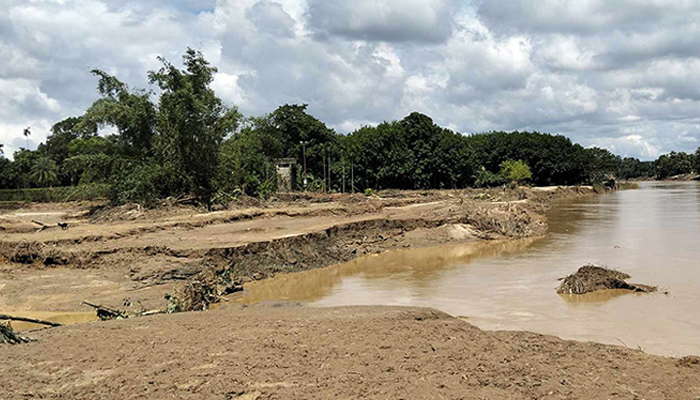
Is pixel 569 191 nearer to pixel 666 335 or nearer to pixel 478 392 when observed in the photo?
pixel 666 335

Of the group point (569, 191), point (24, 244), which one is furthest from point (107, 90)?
point (569, 191)

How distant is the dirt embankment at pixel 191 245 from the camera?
1377 centimetres

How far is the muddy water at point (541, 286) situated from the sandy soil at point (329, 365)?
2.98 metres

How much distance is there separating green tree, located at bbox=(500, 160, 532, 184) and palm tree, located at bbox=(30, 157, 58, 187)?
164ft

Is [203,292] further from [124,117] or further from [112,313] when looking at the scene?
[124,117]

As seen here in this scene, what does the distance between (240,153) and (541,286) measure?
2367cm

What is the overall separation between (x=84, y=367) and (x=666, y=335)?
30.5ft

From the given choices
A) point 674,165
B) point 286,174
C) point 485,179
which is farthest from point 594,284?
point 674,165

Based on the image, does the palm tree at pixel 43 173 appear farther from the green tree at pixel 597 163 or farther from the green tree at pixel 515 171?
the green tree at pixel 597 163

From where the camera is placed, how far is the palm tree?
5753cm

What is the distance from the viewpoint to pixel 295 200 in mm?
37625

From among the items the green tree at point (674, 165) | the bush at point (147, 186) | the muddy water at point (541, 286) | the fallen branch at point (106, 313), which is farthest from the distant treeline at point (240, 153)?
the green tree at point (674, 165)

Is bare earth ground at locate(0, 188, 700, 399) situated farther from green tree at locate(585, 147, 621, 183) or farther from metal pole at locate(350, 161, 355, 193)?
green tree at locate(585, 147, 621, 183)

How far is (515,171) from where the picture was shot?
61.6 metres
